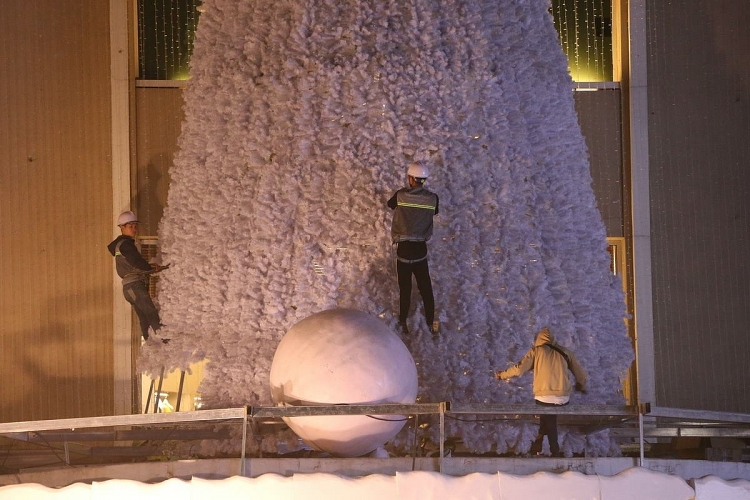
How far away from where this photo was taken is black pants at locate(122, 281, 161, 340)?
858 cm

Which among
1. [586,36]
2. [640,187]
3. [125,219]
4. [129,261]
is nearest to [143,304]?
[129,261]

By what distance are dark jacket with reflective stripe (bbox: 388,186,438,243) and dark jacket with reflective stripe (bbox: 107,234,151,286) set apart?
2740 mm

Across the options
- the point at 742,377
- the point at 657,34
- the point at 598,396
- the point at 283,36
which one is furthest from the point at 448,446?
the point at 657,34

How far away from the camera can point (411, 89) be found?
702 centimetres

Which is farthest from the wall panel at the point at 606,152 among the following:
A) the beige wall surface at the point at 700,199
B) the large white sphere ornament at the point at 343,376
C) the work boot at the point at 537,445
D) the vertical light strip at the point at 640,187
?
the large white sphere ornament at the point at 343,376

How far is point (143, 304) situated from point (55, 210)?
3012 millimetres

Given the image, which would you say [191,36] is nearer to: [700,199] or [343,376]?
[700,199]

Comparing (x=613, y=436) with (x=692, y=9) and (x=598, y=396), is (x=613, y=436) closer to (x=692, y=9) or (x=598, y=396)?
(x=598, y=396)

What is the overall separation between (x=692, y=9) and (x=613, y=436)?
5999mm

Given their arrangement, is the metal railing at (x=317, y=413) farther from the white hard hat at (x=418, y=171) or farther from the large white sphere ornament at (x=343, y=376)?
the white hard hat at (x=418, y=171)

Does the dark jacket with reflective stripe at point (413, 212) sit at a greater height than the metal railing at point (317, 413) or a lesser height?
greater

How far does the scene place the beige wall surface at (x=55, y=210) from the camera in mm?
10938

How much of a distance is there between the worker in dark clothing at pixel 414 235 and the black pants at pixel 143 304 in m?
2.57

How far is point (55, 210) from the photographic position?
36.4 ft
